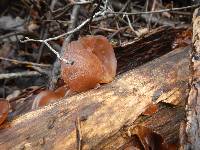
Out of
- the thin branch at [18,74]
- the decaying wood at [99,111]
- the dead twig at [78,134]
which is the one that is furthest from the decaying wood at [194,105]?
the thin branch at [18,74]

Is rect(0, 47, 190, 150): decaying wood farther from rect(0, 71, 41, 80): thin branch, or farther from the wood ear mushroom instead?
rect(0, 71, 41, 80): thin branch

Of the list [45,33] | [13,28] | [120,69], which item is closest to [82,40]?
[120,69]

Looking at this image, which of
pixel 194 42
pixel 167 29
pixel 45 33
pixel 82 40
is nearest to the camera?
pixel 194 42

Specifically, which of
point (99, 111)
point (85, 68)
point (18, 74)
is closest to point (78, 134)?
point (99, 111)

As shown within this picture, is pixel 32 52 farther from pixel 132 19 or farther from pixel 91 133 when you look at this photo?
pixel 91 133

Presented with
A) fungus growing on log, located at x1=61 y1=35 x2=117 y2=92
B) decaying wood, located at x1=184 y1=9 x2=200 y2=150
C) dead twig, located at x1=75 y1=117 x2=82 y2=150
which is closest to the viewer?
decaying wood, located at x1=184 y1=9 x2=200 y2=150

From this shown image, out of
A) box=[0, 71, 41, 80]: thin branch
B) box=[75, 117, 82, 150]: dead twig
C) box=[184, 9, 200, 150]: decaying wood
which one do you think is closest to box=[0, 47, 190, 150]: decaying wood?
box=[75, 117, 82, 150]: dead twig
